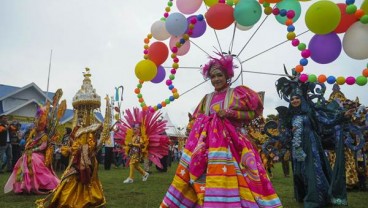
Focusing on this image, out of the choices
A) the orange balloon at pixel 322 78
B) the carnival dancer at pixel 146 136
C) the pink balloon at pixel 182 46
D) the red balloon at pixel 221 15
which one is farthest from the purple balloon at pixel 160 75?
the carnival dancer at pixel 146 136

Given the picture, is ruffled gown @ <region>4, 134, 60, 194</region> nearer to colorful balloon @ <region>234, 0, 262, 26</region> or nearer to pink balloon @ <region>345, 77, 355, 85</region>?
colorful balloon @ <region>234, 0, 262, 26</region>

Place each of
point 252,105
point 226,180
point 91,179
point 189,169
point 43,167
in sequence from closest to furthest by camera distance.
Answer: point 226,180
point 189,169
point 252,105
point 91,179
point 43,167

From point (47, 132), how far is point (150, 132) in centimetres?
327

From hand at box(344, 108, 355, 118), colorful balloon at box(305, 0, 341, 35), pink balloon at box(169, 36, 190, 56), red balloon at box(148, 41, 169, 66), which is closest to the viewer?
colorful balloon at box(305, 0, 341, 35)

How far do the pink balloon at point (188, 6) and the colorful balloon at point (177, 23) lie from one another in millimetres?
392

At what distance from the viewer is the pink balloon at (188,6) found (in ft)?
18.0

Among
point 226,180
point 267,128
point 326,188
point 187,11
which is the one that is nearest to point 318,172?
point 326,188

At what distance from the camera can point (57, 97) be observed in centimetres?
718

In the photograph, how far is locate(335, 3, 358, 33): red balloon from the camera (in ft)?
13.9

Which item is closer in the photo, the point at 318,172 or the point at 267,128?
the point at 318,172

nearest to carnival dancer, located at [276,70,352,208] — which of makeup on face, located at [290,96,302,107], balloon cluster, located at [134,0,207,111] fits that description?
makeup on face, located at [290,96,302,107]

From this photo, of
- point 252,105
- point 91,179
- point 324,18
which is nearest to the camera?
point 252,105

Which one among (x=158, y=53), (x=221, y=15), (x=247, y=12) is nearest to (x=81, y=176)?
(x=158, y=53)

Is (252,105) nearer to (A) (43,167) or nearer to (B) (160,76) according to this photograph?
(B) (160,76)
